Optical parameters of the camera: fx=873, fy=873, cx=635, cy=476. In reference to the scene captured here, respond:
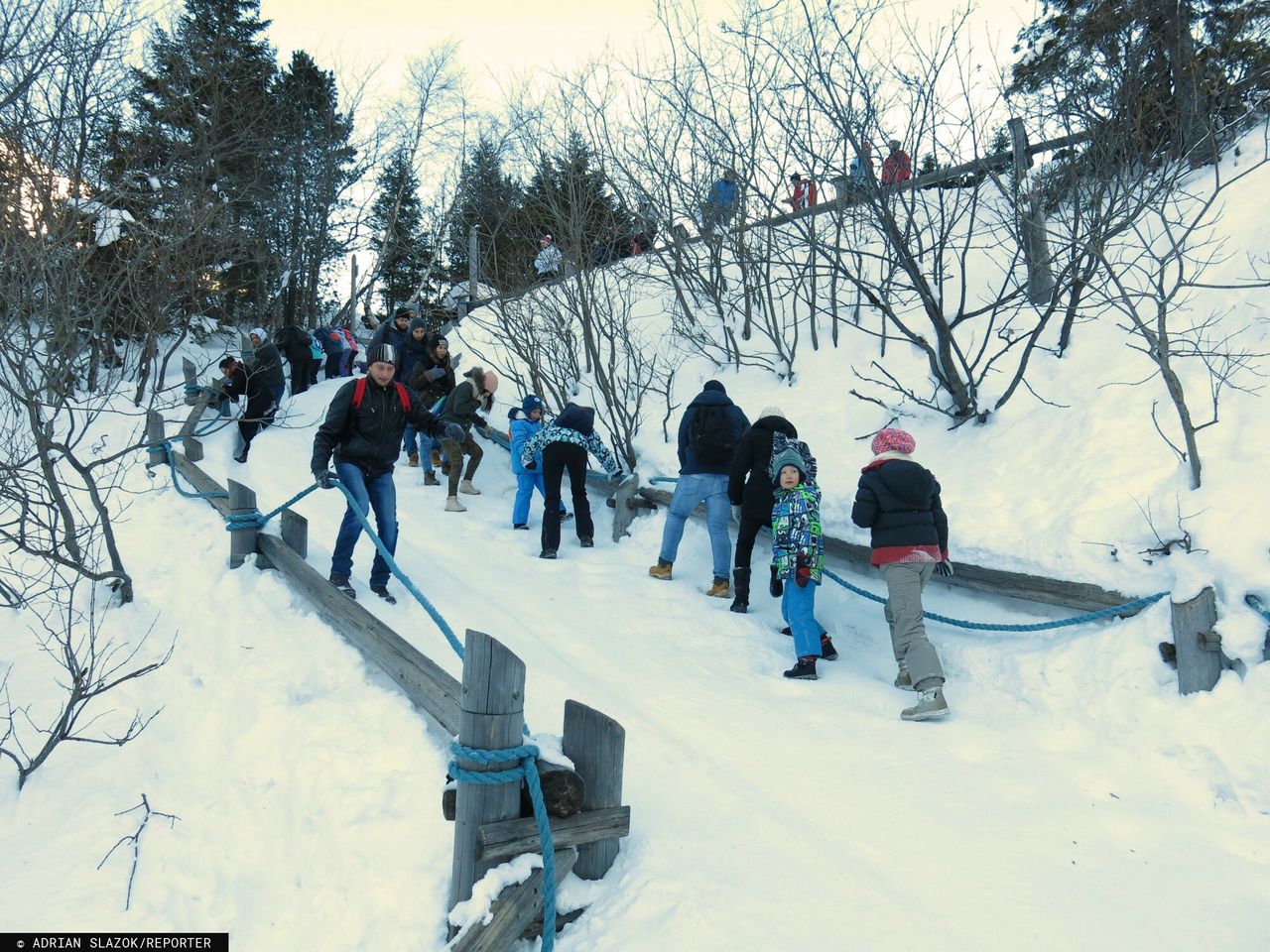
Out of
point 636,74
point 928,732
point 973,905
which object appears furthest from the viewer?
point 636,74

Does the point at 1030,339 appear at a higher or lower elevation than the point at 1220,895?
higher

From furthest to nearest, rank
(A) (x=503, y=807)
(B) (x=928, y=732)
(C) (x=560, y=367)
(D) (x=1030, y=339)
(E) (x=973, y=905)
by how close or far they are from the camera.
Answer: (C) (x=560, y=367), (D) (x=1030, y=339), (B) (x=928, y=732), (E) (x=973, y=905), (A) (x=503, y=807)

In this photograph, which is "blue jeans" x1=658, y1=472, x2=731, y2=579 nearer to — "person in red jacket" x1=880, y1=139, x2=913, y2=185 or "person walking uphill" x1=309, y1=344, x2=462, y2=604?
"person walking uphill" x1=309, y1=344, x2=462, y2=604

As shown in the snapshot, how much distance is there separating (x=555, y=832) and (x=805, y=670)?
3032mm

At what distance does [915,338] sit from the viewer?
24.8ft

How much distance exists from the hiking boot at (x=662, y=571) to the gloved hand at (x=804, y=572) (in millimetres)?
1913

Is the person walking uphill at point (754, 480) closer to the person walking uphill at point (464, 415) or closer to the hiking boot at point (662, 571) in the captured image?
the hiking boot at point (662, 571)

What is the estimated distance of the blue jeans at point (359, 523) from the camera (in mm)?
6035

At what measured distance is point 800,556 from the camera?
5.68 metres

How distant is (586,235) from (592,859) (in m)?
9.08

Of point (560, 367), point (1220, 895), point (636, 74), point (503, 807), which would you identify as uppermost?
point (636, 74)

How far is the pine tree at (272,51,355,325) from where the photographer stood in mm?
23109

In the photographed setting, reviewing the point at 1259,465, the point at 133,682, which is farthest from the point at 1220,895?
the point at 133,682

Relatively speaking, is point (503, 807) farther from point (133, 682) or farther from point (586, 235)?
point (586, 235)
